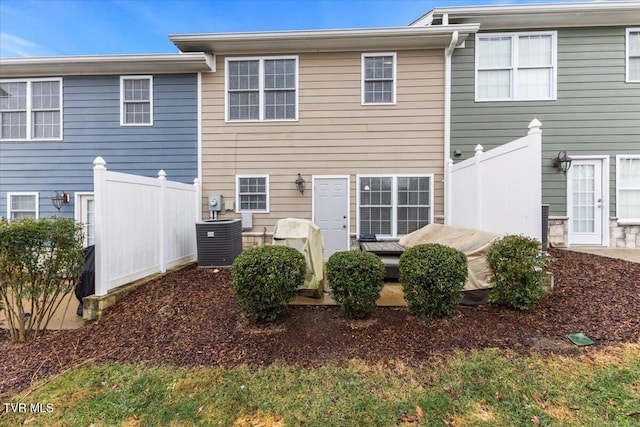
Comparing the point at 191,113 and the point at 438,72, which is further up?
the point at 438,72

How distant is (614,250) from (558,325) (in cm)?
522

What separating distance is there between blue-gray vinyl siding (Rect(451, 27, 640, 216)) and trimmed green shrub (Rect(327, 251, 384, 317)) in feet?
16.6

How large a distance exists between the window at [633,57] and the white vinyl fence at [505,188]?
4938mm

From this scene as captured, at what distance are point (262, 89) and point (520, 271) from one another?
6.47m

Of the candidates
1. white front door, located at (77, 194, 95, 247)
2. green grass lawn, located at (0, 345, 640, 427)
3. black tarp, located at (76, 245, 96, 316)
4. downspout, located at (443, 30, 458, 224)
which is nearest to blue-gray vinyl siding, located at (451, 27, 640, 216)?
downspout, located at (443, 30, 458, 224)

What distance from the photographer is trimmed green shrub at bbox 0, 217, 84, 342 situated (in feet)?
10.9

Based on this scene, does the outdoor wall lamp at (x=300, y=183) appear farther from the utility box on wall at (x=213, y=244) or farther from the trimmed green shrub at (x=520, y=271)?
the trimmed green shrub at (x=520, y=271)

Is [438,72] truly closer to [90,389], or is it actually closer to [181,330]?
[181,330]

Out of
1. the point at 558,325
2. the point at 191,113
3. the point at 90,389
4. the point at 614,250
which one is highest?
the point at 191,113

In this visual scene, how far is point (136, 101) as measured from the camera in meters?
7.13

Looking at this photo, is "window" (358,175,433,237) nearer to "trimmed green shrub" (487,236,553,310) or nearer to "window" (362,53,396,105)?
"window" (362,53,396,105)

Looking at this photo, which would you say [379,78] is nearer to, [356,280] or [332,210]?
[332,210]

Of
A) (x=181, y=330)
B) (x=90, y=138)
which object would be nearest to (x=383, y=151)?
(x=181, y=330)

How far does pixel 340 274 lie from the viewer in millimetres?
3287
